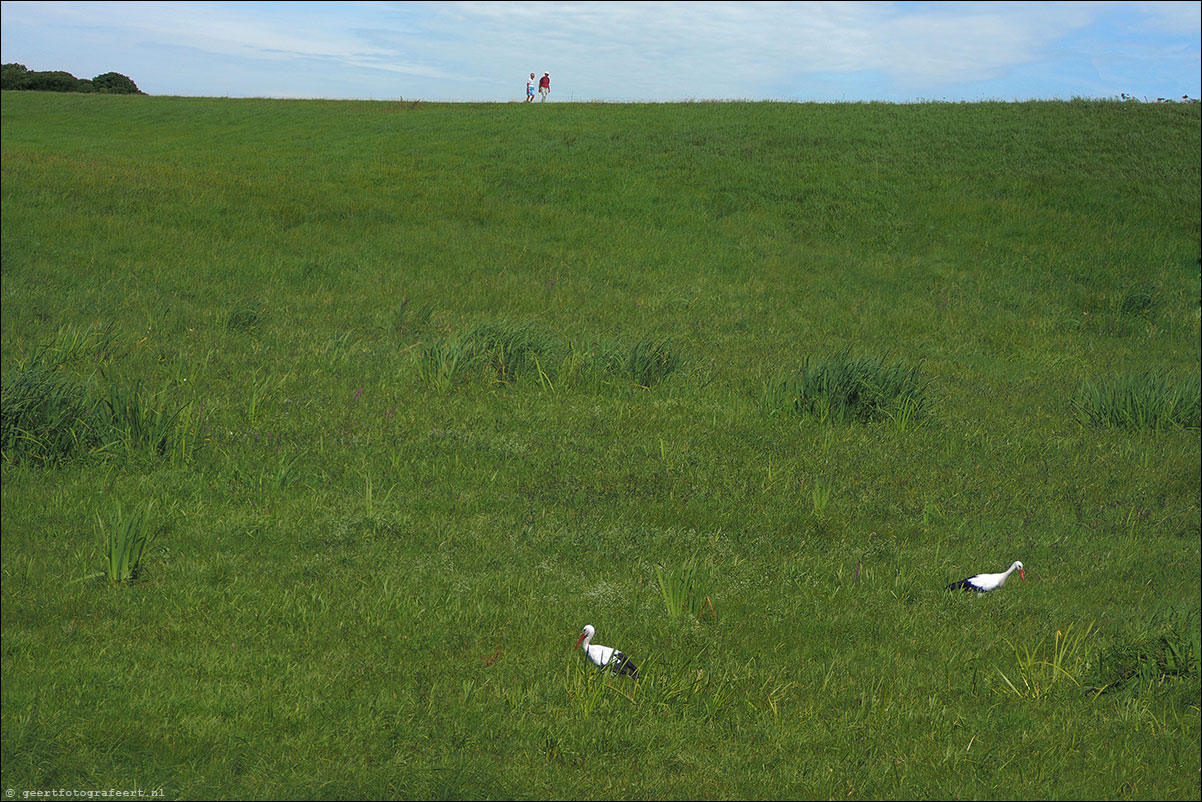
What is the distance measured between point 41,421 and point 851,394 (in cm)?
820

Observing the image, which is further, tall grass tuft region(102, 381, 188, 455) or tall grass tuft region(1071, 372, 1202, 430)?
tall grass tuft region(1071, 372, 1202, 430)

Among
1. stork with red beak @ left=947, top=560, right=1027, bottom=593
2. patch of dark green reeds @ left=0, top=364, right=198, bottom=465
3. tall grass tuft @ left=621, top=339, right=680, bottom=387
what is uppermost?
tall grass tuft @ left=621, top=339, right=680, bottom=387

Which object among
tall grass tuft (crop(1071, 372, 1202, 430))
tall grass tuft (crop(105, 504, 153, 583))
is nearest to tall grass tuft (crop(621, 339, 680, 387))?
tall grass tuft (crop(1071, 372, 1202, 430))

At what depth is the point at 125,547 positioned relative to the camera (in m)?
5.55

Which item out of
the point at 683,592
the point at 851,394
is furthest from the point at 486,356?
the point at 683,592

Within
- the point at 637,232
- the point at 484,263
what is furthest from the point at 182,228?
the point at 637,232

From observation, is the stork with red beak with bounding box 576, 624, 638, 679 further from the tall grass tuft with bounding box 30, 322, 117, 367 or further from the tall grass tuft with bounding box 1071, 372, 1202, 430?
the tall grass tuft with bounding box 1071, 372, 1202, 430

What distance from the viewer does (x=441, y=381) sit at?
10.3m

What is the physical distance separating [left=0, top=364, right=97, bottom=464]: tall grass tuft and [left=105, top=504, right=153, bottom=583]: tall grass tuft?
2291 millimetres

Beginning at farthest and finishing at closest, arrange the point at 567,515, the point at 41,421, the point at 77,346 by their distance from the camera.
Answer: the point at 77,346, the point at 41,421, the point at 567,515

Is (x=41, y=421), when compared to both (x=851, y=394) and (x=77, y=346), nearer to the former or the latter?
(x=77, y=346)

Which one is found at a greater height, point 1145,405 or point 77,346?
point 1145,405

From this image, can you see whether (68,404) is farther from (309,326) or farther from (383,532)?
(309,326)

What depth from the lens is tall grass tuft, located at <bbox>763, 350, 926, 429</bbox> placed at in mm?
10031
